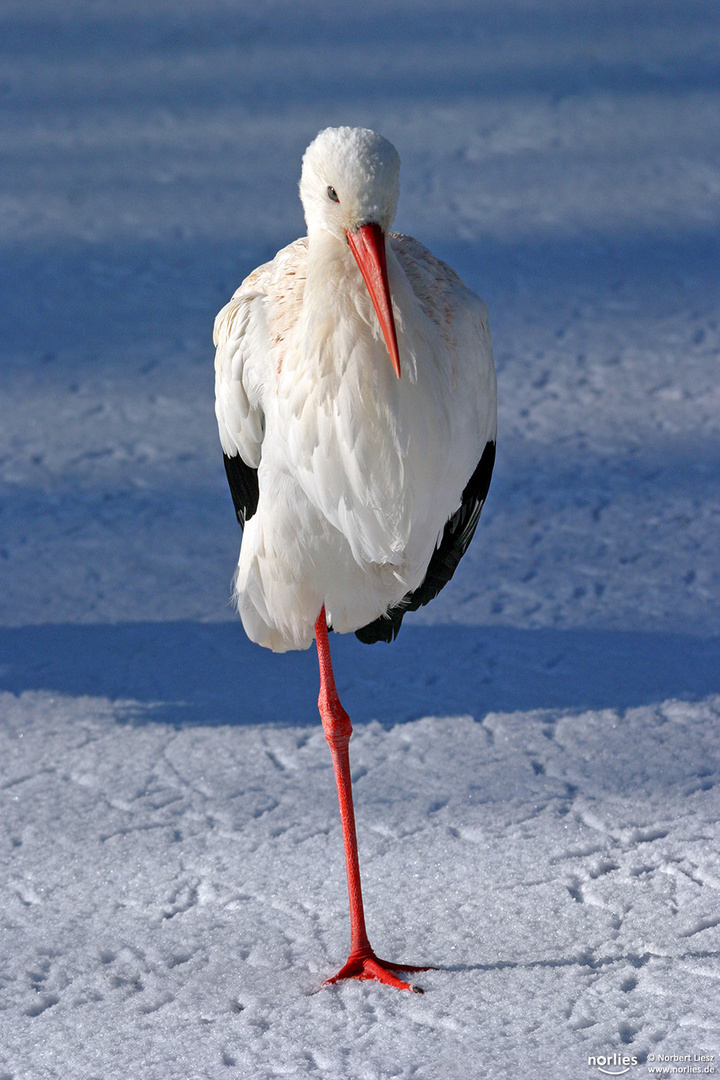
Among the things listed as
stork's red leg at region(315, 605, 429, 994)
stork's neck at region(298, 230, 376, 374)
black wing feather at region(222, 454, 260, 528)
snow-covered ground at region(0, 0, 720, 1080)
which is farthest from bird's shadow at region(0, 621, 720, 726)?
stork's neck at region(298, 230, 376, 374)

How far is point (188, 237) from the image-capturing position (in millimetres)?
Answer: 5926

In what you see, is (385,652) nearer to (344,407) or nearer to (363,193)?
(344,407)

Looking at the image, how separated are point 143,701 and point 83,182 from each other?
4.24 meters

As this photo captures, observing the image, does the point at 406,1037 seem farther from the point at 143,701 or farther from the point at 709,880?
the point at 143,701

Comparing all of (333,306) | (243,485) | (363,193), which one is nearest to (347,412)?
(333,306)

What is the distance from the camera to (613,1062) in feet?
6.20

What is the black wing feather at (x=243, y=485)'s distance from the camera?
232 centimetres

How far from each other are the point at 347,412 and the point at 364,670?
153cm

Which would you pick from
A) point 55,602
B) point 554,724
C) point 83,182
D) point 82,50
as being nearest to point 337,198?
point 554,724

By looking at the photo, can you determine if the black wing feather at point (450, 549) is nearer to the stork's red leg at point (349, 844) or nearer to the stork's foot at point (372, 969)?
the stork's red leg at point (349, 844)

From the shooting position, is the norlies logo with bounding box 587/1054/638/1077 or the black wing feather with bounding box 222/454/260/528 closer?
the norlies logo with bounding box 587/1054/638/1077

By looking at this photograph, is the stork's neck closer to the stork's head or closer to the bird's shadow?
the stork's head

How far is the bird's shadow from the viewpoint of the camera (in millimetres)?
3098

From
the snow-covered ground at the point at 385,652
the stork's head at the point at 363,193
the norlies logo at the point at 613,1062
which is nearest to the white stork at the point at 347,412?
the stork's head at the point at 363,193
